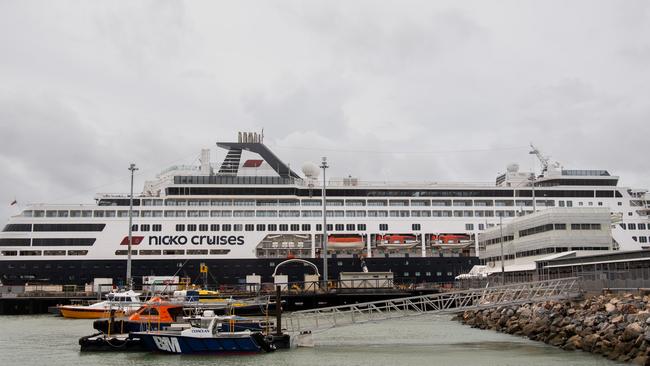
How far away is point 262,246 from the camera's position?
63875 mm

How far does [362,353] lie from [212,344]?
5.98 metres

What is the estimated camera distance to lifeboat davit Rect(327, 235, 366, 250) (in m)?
64.1

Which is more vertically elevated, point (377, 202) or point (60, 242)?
point (377, 202)

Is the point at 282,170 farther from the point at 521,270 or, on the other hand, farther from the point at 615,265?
the point at 615,265

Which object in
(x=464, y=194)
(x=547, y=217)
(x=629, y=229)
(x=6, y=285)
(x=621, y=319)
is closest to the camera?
(x=621, y=319)

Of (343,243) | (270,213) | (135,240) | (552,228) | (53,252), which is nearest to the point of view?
(552,228)

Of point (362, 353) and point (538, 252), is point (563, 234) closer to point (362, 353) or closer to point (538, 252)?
point (538, 252)

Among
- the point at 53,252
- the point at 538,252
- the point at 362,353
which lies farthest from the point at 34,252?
the point at 362,353

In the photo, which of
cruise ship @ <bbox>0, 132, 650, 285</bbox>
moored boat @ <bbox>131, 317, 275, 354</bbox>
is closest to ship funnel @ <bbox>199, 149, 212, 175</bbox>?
cruise ship @ <bbox>0, 132, 650, 285</bbox>

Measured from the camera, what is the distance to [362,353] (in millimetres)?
25688

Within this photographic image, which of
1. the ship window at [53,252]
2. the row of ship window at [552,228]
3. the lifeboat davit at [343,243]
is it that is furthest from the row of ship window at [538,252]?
the ship window at [53,252]

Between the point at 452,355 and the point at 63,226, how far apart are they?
49267mm

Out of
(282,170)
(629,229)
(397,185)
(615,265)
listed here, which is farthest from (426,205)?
(615,265)

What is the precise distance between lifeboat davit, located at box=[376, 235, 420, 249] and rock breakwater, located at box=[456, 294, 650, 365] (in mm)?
30397
